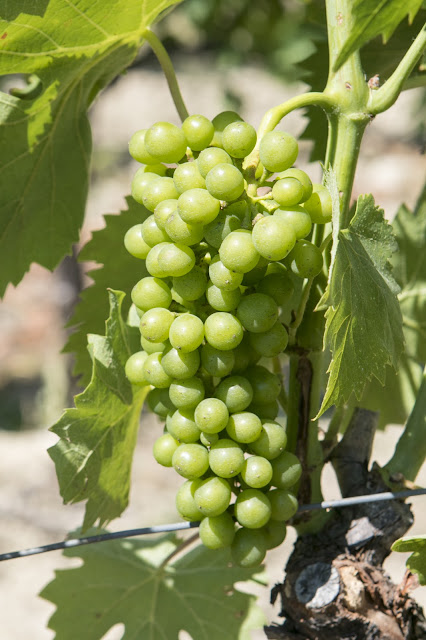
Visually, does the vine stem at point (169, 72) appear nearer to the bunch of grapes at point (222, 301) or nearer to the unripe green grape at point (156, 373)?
the bunch of grapes at point (222, 301)

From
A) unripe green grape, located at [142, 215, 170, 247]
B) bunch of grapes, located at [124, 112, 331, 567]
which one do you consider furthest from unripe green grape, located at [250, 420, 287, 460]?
unripe green grape, located at [142, 215, 170, 247]

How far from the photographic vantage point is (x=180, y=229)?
0.62 meters

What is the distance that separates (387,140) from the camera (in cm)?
559

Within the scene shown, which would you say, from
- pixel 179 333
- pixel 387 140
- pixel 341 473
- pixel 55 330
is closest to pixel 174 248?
pixel 179 333

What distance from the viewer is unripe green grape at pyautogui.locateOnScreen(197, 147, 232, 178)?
615 millimetres

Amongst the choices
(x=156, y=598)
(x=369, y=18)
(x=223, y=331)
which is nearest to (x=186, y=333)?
(x=223, y=331)

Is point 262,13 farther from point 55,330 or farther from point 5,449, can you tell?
point 55,330

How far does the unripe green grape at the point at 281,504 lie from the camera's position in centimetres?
69

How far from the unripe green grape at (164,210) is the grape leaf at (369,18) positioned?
0.20m

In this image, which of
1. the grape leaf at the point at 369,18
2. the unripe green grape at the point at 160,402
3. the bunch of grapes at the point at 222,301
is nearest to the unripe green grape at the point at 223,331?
the bunch of grapes at the point at 222,301

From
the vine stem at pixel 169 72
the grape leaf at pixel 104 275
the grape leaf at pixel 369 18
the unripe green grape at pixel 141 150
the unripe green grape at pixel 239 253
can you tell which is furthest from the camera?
the grape leaf at pixel 104 275

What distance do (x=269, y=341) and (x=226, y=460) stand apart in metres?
0.12

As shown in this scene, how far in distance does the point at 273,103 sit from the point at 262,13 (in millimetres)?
3395

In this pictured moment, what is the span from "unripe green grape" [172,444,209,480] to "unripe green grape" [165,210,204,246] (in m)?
0.20
